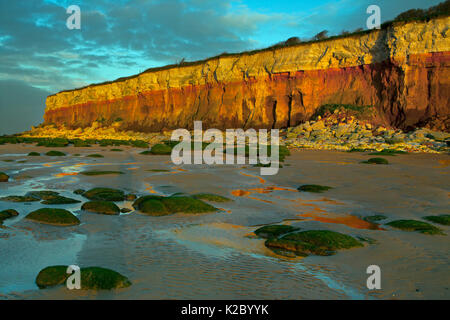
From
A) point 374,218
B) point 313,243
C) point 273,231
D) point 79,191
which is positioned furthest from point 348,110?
point 313,243

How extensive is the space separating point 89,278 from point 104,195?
13.4ft

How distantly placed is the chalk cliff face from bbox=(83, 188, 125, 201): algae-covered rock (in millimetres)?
22905

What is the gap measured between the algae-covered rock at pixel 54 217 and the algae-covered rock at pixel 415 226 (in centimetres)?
486

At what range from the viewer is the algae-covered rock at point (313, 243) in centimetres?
393

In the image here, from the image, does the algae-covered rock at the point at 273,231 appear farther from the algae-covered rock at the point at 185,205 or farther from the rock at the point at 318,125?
the rock at the point at 318,125

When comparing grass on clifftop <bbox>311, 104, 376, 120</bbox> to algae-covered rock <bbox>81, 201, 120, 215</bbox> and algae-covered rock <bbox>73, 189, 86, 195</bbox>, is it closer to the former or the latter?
algae-covered rock <bbox>73, 189, 86, 195</bbox>

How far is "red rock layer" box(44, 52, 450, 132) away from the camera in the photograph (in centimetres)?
2361

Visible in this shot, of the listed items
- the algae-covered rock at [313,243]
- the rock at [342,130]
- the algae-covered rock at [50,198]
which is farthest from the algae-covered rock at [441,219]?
the rock at [342,130]

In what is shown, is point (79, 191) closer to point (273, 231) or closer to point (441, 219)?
point (273, 231)

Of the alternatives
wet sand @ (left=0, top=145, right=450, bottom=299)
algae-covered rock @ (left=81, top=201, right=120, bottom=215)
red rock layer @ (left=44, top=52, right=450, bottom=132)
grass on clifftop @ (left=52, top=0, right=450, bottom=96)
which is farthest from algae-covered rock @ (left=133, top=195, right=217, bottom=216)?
grass on clifftop @ (left=52, top=0, right=450, bottom=96)

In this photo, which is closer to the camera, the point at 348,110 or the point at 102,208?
the point at 102,208

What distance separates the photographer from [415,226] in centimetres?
476
